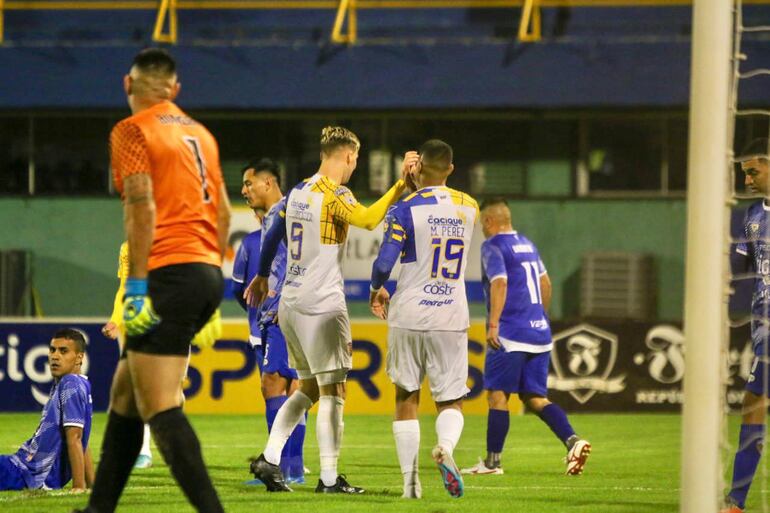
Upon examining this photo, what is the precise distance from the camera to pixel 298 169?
1984cm

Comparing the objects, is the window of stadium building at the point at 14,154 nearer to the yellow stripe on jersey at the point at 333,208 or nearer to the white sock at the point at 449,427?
the yellow stripe on jersey at the point at 333,208

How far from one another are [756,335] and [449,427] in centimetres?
168

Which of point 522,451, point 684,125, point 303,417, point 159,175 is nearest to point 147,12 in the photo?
point 684,125

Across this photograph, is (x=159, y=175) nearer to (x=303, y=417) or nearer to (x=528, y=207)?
(x=303, y=417)

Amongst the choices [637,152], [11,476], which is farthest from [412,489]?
[637,152]

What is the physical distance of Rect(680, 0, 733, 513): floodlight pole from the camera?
546 cm

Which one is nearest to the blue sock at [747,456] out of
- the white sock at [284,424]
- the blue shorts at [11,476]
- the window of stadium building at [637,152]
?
the white sock at [284,424]

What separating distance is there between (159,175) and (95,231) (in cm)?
1537

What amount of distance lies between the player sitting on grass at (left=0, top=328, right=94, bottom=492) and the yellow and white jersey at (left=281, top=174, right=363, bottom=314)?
129cm

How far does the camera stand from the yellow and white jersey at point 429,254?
7457 millimetres

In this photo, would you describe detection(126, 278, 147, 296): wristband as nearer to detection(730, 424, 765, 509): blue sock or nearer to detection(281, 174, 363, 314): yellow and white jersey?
detection(281, 174, 363, 314): yellow and white jersey

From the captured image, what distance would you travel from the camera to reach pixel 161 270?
527cm

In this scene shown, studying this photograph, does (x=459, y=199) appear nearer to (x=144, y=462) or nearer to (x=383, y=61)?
(x=144, y=462)

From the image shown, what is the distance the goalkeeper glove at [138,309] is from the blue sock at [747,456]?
3337 millimetres
